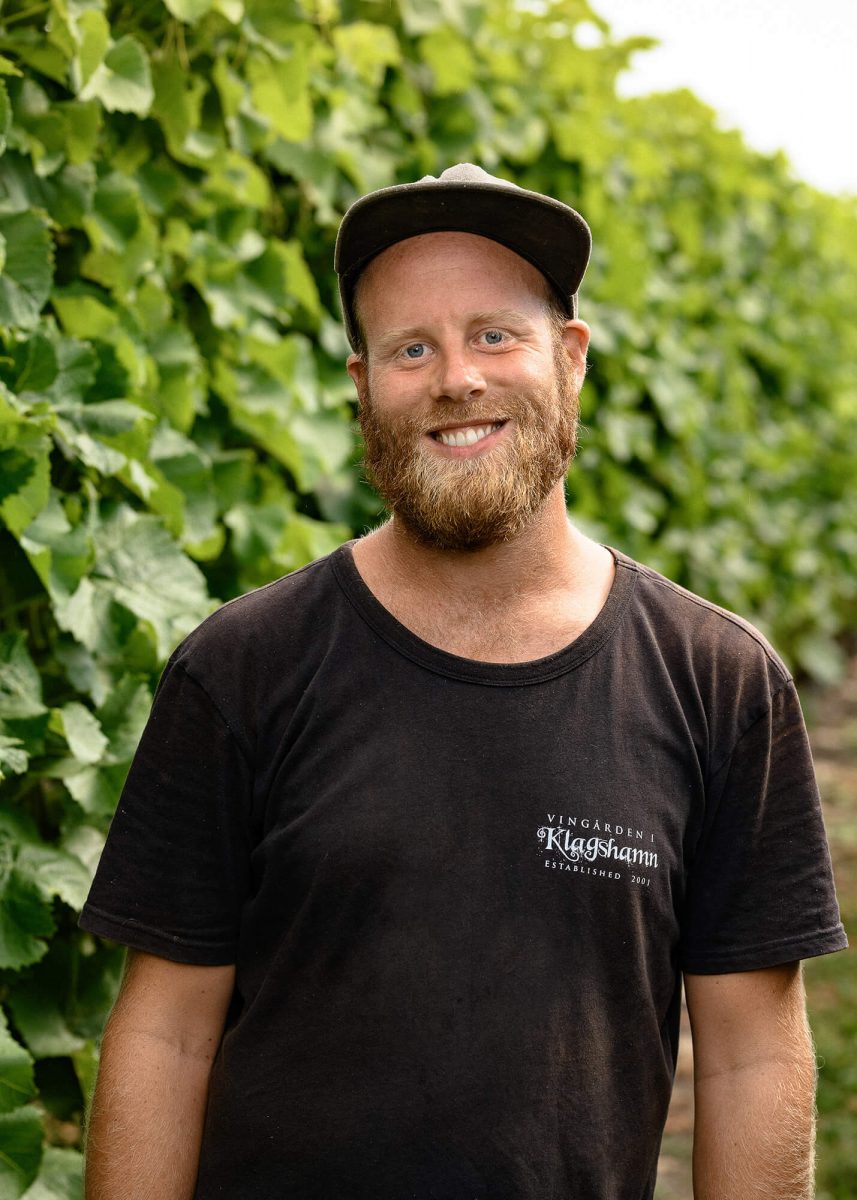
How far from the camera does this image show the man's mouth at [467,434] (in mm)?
1880

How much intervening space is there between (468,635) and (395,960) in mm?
408

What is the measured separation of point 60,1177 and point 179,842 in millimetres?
648

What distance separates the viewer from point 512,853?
68.6 inches

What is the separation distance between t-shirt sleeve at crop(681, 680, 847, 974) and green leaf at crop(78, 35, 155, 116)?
1.30 m

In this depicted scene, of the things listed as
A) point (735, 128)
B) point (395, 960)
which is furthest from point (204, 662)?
Answer: point (735, 128)

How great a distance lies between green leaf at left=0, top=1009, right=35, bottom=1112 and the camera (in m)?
1.91

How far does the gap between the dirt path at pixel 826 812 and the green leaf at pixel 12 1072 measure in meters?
1.64

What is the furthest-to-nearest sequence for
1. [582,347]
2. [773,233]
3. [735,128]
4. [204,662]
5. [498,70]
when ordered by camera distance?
[773,233] → [735,128] → [498,70] → [582,347] → [204,662]

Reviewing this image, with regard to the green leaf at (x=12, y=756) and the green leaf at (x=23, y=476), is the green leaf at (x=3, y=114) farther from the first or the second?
the green leaf at (x=12, y=756)

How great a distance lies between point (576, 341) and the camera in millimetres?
2039

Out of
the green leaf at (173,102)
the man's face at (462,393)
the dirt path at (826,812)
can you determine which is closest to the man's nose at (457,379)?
the man's face at (462,393)

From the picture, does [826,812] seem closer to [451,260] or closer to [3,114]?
[451,260]

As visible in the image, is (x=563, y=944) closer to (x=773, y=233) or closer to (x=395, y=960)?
(x=395, y=960)

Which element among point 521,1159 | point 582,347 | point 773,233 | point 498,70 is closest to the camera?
point 521,1159
